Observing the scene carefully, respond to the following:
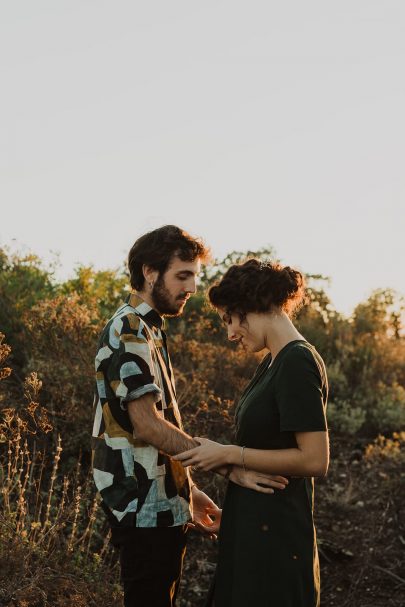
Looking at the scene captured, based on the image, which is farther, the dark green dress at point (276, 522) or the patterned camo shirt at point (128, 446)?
the patterned camo shirt at point (128, 446)

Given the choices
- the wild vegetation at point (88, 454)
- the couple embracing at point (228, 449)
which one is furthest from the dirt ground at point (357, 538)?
the couple embracing at point (228, 449)

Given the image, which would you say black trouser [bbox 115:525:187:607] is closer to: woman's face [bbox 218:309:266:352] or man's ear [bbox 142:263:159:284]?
woman's face [bbox 218:309:266:352]

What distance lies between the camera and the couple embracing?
8.91 feet

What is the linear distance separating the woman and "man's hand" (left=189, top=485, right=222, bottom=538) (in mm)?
436

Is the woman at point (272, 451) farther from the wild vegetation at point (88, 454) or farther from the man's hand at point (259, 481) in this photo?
the wild vegetation at point (88, 454)

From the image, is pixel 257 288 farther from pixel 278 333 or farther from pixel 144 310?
pixel 144 310

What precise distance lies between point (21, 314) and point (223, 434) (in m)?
2.24

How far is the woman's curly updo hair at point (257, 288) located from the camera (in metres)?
2.82

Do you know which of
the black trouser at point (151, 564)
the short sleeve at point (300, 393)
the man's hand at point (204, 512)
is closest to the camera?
the short sleeve at point (300, 393)

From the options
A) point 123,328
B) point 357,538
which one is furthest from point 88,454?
point 123,328

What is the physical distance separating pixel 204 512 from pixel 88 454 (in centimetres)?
278

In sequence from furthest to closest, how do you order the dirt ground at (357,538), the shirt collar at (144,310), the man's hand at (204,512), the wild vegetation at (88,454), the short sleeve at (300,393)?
Answer: the dirt ground at (357,538)
the wild vegetation at (88,454)
the man's hand at (204,512)
the shirt collar at (144,310)
the short sleeve at (300,393)

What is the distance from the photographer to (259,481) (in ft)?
9.09

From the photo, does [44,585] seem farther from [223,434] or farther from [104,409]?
[223,434]
